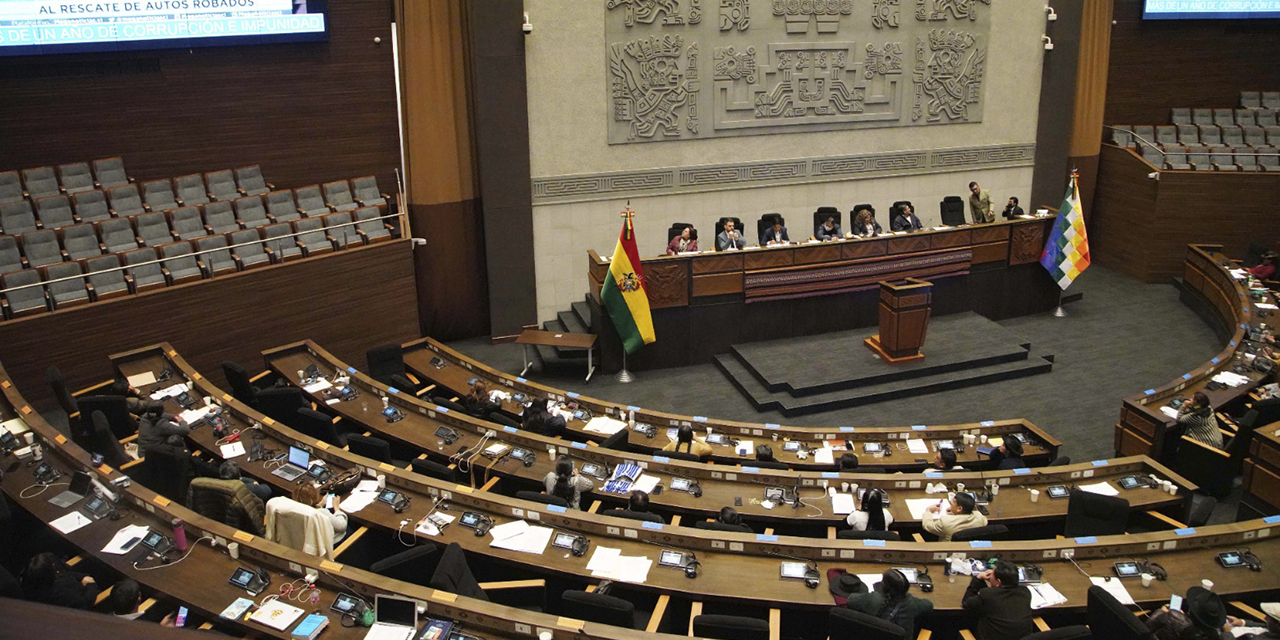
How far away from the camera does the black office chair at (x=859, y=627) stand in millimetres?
4922

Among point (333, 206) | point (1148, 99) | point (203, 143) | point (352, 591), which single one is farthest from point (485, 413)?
point (1148, 99)

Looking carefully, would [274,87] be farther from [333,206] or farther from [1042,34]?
[1042,34]

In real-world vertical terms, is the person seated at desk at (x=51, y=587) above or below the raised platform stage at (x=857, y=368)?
above

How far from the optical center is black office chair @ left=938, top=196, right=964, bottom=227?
A: 42.3 feet

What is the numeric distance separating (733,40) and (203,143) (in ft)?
22.7

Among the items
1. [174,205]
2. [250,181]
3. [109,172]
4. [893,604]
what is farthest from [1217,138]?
[109,172]

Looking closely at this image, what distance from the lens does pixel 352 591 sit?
214 inches

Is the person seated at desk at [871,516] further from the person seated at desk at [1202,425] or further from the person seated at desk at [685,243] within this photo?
the person seated at desk at [685,243]

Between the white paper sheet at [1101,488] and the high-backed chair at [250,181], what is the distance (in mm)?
9624

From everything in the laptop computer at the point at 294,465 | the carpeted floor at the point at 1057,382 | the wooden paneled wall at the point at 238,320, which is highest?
the wooden paneled wall at the point at 238,320

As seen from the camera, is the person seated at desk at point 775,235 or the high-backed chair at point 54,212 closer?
the high-backed chair at point 54,212

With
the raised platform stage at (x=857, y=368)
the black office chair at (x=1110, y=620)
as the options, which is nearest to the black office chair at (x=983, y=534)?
the black office chair at (x=1110, y=620)

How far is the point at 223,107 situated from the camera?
11.4 metres

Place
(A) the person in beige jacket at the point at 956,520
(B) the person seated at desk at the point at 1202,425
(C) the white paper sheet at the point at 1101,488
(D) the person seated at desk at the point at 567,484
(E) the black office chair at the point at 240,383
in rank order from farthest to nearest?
(E) the black office chair at the point at 240,383 < (B) the person seated at desk at the point at 1202,425 < (C) the white paper sheet at the point at 1101,488 < (D) the person seated at desk at the point at 567,484 < (A) the person in beige jacket at the point at 956,520
